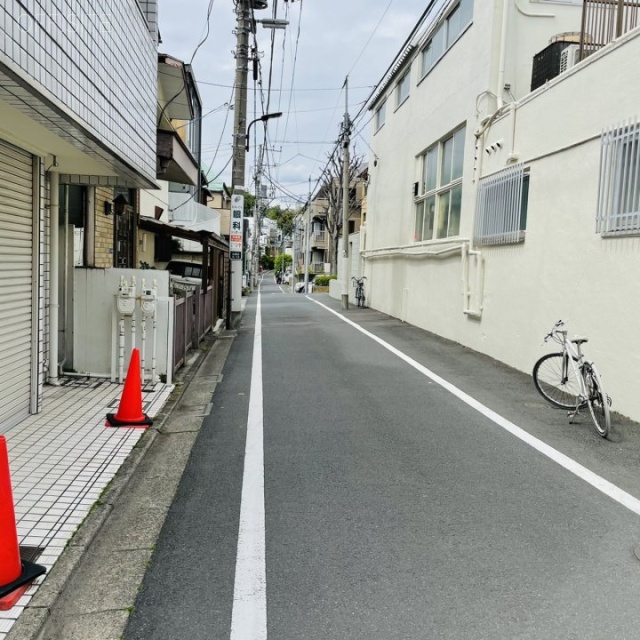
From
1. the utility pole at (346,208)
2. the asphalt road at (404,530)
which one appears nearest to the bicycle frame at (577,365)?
the asphalt road at (404,530)

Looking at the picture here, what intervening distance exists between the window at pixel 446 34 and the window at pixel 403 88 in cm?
175

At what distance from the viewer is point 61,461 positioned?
505 cm

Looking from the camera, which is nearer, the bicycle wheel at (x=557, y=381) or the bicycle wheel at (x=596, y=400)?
the bicycle wheel at (x=596, y=400)

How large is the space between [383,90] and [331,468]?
1948 centimetres

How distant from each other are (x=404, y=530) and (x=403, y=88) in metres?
18.1

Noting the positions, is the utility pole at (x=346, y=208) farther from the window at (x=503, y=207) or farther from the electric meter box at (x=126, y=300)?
the electric meter box at (x=126, y=300)

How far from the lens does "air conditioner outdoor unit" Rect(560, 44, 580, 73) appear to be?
9862 mm

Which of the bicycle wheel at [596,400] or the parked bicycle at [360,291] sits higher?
the parked bicycle at [360,291]

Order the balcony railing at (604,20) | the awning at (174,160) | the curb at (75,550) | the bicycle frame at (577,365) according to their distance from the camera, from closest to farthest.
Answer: the curb at (75,550), the bicycle frame at (577,365), the balcony railing at (604,20), the awning at (174,160)

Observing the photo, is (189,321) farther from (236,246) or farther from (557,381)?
(557,381)

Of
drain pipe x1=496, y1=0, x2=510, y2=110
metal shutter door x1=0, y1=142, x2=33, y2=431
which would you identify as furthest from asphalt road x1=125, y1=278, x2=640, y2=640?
drain pipe x1=496, y1=0, x2=510, y2=110

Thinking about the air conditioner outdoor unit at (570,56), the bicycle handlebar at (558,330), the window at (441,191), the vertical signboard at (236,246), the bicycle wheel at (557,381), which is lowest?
the bicycle wheel at (557,381)

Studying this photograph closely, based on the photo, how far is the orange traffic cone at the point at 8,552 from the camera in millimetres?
3041

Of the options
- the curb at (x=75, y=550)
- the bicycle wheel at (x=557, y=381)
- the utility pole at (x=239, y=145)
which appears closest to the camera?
the curb at (x=75, y=550)
